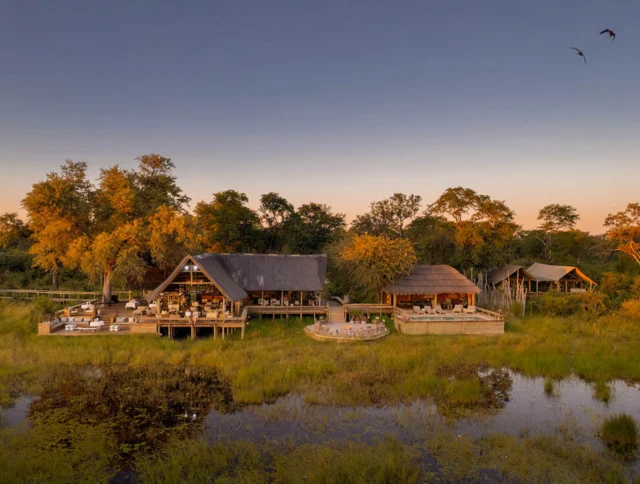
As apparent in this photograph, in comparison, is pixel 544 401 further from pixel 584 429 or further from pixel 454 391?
pixel 454 391

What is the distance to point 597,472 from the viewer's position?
377 inches

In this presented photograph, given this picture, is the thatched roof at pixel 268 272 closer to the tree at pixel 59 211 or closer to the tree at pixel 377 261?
the tree at pixel 377 261

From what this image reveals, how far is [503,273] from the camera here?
34969mm

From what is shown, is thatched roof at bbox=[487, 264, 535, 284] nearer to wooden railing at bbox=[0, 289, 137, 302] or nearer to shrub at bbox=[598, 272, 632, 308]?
shrub at bbox=[598, 272, 632, 308]

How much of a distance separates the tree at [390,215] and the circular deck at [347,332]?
20187 millimetres

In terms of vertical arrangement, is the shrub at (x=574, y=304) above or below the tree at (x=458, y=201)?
below

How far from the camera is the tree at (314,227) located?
4631cm

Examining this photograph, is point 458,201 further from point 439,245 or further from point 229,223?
point 229,223

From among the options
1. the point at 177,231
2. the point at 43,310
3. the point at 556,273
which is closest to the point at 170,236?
the point at 177,231

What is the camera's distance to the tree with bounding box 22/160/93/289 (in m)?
26.6

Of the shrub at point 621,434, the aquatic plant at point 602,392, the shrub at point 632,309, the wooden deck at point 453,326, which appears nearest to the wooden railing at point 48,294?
the wooden deck at point 453,326

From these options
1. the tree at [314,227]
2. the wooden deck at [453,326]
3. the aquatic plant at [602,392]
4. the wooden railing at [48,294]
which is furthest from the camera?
the tree at [314,227]

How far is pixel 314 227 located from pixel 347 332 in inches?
1070

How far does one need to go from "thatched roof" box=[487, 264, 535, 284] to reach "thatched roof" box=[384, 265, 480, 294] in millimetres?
6985
